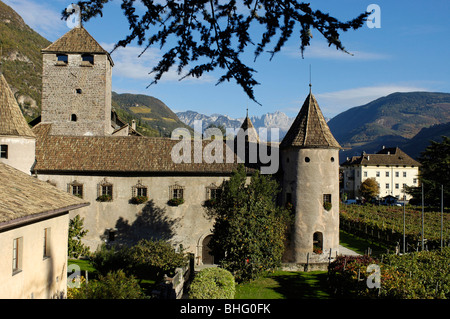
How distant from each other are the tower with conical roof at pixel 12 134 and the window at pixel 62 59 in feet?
27.7

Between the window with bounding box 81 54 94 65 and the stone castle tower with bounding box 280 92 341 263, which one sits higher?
the window with bounding box 81 54 94 65

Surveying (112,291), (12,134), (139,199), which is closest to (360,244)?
(139,199)

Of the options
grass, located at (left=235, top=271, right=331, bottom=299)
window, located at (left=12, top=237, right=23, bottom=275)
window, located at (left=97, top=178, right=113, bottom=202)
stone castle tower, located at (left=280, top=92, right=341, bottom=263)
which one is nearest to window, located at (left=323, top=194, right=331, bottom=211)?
stone castle tower, located at (left=280, top=92, right=341, bottom=263)

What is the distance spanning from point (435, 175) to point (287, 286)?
5238 centimetres

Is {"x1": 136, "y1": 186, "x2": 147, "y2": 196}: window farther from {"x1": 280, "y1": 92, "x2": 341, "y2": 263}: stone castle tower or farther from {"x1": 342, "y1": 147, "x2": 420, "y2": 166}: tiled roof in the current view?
{"x1": 342, "y1": 147, "x2": 420, "y2": 166}: tiled roof

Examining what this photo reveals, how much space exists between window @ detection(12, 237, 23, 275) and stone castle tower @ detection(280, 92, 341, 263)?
18.0m

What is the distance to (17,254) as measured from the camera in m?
11.1

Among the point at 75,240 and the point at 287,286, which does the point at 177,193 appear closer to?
the point at 75,240

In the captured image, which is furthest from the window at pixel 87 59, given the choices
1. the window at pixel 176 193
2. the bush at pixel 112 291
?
the bush at pixel 112 291

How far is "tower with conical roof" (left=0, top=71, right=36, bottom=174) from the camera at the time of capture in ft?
74.6

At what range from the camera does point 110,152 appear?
26.6 m

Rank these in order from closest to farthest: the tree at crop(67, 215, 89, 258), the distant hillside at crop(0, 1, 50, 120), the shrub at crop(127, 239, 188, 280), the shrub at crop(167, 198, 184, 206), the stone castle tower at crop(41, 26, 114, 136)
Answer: the shrub at crop(127, 239, 188, 280) < the tree at crop(67, 215, 89, 258) < the shrub at crop(167, 198, 184, 206) < the stone castle tower at crop(41, 26, 114, 136) < the distant hillside at crop(0, 1, 50, 120)
